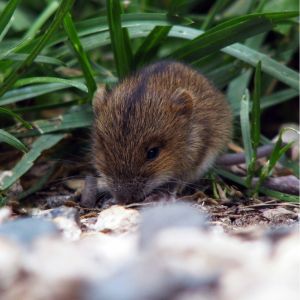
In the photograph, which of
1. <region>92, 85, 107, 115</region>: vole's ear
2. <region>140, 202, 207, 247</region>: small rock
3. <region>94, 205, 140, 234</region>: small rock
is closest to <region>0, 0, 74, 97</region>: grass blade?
<region>92, 85, 107, 115</region>: vole's ear

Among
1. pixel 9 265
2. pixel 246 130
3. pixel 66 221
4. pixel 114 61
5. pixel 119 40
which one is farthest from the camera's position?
pixel 114 61

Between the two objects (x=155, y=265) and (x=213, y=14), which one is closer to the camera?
(x=155, y=265)

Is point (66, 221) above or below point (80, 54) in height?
below

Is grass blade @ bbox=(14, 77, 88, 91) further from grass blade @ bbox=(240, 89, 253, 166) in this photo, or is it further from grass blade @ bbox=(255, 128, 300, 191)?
grass blade @ bbox=(255, 128, 300, 191)

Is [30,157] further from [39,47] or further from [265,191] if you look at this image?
[265,191]

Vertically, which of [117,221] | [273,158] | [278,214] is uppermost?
[273,158]

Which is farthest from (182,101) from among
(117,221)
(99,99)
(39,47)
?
(117,221)
